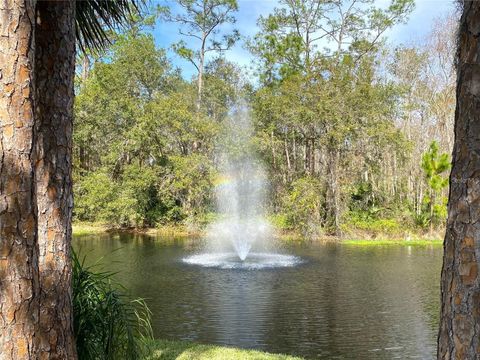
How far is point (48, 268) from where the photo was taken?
292 cm

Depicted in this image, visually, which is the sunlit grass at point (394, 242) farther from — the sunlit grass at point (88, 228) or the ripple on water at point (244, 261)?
the sunlit grass at point (88, 228)

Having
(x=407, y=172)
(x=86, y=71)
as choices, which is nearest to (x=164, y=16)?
(x=86, y=71)

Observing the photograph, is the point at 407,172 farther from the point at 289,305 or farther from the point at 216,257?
the point at 289,305

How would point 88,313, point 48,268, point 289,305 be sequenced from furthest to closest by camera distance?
point 289,305 < point 88,313 < point 48,268

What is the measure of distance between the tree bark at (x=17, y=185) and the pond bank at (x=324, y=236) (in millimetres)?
17939

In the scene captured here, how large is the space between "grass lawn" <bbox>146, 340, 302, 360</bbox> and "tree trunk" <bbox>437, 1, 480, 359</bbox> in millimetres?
3645

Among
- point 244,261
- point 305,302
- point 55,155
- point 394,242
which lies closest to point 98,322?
point 55,155

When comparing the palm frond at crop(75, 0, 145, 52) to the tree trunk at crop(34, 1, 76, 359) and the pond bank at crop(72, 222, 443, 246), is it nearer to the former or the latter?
the tree trunk at crop(34, 1, 76, 359)

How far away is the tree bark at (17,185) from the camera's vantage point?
2031 mm

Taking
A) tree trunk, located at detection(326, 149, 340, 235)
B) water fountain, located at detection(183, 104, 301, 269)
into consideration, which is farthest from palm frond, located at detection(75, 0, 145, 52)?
tree trunk, located at detection(326, 149, 340, 235)

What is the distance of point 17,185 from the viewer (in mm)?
2047

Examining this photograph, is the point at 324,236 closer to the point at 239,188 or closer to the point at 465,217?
the point at 239,188

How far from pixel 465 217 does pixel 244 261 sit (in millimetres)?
13146

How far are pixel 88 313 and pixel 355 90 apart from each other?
20.1 meters
